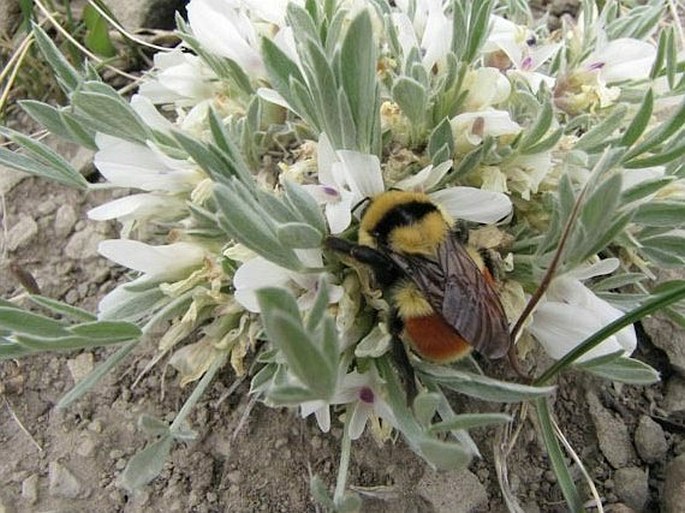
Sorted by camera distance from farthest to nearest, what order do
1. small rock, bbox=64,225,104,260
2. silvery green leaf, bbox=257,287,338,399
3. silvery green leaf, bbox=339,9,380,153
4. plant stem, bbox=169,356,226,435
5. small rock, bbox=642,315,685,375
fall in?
small rock, bbox=64,225,104,260 → small rock, bbox=642,315,685,375 → plant stem, bbox=169,356,226,435 → silvery green leaf, bbox=339,9,380,153 → silvery green leaf, bbox=257,287,338,399

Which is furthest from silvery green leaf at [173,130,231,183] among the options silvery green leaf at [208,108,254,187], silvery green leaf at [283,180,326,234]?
silvery green leaf at [283,180,326,234]

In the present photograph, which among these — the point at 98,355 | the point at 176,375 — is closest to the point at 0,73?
the point at 98,355

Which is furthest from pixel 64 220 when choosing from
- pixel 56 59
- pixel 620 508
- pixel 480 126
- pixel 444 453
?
pixel 620 508

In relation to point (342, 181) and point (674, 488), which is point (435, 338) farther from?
point (674, 488)

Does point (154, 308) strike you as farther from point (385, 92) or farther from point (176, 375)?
point (385, 92)

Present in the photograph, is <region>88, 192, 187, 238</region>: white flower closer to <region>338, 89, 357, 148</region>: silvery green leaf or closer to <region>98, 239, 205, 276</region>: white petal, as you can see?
<region>98, 239, 205, 276</region>: white petal
